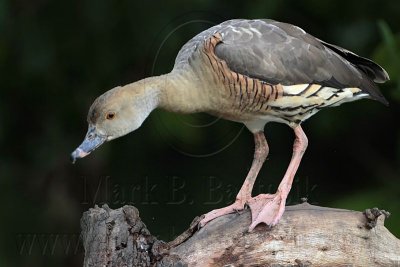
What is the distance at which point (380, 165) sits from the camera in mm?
9672

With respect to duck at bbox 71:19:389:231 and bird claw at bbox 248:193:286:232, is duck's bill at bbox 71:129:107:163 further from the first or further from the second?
bird claw at bbox 248:193:286:232

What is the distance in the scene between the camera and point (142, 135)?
9305mm

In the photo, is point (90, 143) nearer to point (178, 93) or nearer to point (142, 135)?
point (178, 93)

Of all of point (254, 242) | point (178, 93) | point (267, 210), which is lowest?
point (254, 242)

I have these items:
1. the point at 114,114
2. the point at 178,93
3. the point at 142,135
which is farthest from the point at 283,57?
the point at 142,135

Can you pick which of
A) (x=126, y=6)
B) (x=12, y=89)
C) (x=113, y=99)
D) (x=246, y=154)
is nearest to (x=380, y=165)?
(x=246, y=154)

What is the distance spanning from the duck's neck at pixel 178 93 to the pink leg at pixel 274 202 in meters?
0.70

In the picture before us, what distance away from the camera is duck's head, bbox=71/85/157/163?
19.6 ft

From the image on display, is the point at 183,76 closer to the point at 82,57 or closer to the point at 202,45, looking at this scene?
→ the point at 202,45

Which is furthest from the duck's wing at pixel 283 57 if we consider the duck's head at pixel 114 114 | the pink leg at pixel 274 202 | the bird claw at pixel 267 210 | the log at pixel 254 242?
the log at pixel 254 242

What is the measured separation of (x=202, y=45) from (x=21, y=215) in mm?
3777

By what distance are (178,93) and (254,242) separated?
1121 mm

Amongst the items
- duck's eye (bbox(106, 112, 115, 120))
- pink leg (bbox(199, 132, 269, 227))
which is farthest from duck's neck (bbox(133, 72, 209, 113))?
pink leg (bbox(199, 132, 269, 227))

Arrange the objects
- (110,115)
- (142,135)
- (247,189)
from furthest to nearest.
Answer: (142,135), (247,189), (110,115)
